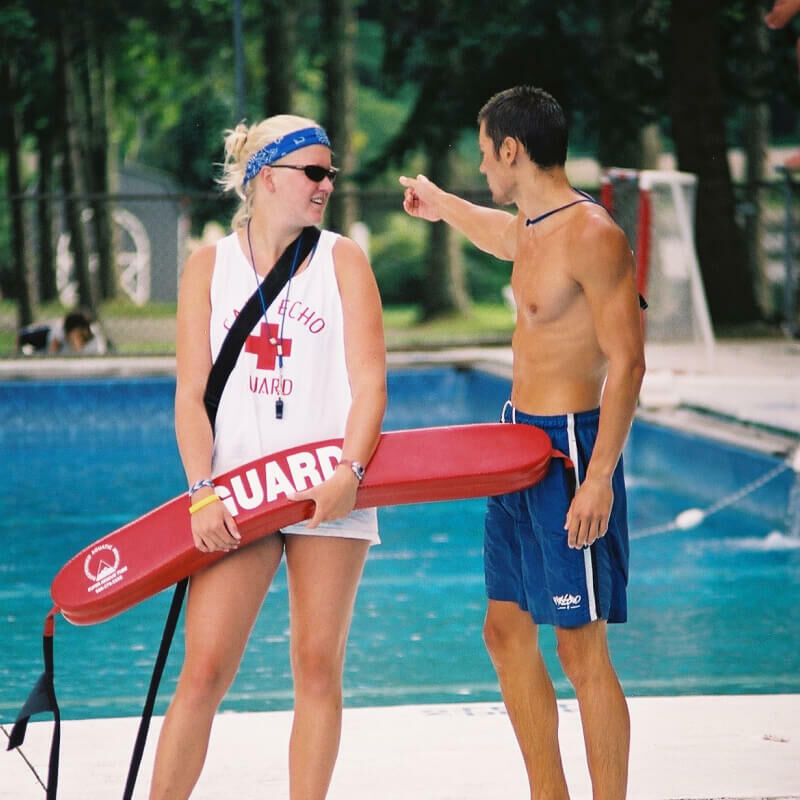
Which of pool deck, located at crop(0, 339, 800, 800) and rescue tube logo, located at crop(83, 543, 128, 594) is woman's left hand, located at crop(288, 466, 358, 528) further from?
pool deck, located at crop(0, 339, 800, 800)

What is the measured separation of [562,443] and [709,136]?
17.3m

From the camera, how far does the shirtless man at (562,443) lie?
341 cm

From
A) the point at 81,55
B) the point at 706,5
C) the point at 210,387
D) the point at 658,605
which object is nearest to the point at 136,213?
the point at 81,55

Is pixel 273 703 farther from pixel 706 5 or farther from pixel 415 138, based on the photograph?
pixel 415 138

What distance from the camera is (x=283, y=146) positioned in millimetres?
3422

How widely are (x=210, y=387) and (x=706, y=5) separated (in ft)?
58.2

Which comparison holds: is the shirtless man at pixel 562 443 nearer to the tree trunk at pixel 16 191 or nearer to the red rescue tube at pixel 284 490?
the red rescue tube at pixel 284 490

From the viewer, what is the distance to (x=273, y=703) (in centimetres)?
581

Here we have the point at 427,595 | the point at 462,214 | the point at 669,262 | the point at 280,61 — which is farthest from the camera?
the point at 280,61

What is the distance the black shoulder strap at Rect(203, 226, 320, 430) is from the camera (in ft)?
11.1

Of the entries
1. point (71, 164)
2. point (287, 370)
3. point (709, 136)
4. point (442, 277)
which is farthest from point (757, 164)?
point (287, 370)

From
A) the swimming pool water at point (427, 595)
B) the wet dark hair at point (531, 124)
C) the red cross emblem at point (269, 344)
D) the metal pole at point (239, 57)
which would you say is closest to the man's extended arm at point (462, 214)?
the wet dark hair at point (531, 124)

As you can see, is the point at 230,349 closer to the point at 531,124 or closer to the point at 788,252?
the point at 531,124

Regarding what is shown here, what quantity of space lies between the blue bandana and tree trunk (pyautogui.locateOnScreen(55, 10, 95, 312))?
18.8 meters
